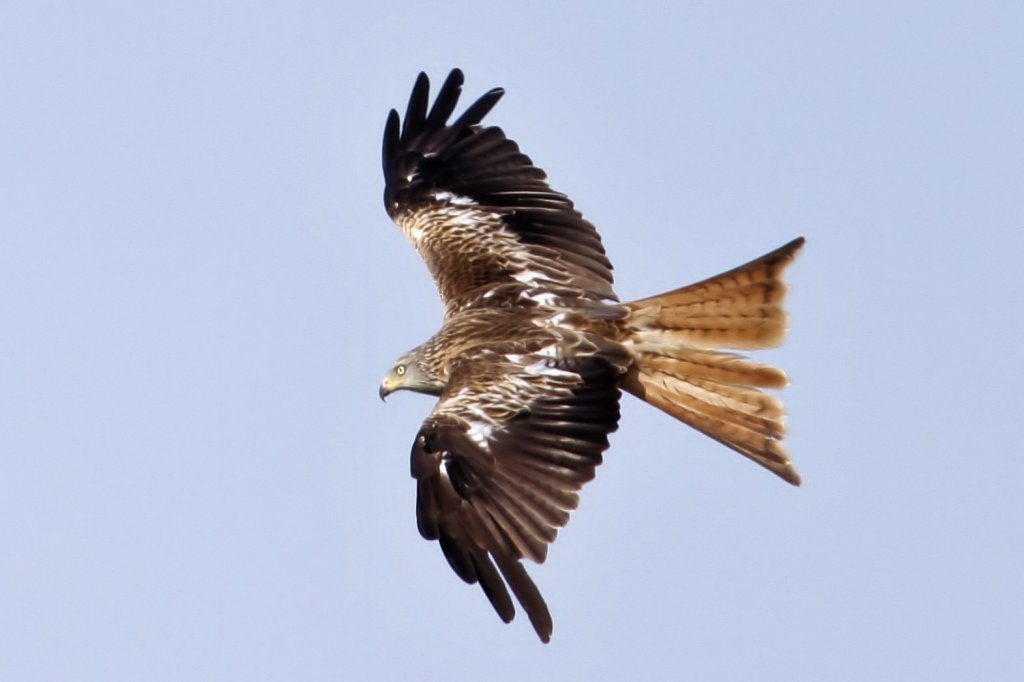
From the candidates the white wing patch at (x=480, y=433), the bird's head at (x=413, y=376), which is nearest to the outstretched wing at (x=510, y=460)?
the white wing patch at (x=480, y=433)

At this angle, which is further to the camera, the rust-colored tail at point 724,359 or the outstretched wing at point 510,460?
Answer: the rust-colored tail at point 724,359

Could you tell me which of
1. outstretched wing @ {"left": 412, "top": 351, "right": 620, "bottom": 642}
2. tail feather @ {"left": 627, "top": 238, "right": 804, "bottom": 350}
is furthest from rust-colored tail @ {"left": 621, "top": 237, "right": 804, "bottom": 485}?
outstretched wing @ {"left": 412, "top": 351, "right": 620, "bottom": 642}

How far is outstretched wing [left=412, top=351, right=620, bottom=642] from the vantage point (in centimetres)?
922

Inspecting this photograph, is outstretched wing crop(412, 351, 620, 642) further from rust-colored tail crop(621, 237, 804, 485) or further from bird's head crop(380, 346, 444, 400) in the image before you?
bird's head crop(380, 346, 444, 400)

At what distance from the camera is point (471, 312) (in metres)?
11.1

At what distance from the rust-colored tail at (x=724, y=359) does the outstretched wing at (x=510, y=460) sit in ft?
0.99

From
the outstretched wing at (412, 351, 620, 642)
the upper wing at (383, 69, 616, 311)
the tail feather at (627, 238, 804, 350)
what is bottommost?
the outstretched wing at (412, 351, 620, 642)

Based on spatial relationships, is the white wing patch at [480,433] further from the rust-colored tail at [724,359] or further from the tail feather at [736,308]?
the tail feather at [736,308]

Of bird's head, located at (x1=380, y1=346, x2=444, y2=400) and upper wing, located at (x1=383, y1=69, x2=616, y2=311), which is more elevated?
upper wing, located at (x1=383, y1=69, x2=616, y2=311)

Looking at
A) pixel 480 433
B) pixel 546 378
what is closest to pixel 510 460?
pixel 480 433

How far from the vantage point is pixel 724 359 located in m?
9.95

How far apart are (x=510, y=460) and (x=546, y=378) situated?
2.03 ft

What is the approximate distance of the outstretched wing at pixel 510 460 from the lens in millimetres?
9219

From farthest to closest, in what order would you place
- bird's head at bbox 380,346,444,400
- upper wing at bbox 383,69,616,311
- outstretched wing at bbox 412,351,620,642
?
1. upper wing at bbox 383,69,616,311
2. bird's head at bbox 380,346,444,400
3. outstretched wing at bbox 412,351,620,642
